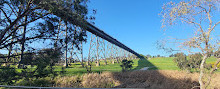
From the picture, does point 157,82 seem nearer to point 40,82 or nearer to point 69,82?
point 69,82

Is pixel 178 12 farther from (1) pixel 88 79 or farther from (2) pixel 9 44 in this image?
(2) pixel 9 44

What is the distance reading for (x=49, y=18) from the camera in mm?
7559

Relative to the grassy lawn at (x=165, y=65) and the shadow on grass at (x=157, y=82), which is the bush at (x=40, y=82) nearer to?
the shadow on grass at (x=157, y=82)

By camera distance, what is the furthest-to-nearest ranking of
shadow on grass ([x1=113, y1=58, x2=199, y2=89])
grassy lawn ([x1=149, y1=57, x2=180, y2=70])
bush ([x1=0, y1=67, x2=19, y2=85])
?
grassy lawn ([x1=149, y1=57, x2=180, y2=70]) → shadow on grass ([x1=113, y1=58, x2=199, y2=89]) → bush ([x1=0, y1=67, x2=19, y2=85])

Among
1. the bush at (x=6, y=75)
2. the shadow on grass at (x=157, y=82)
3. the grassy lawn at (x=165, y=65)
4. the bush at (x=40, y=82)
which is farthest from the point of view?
the grassy lawn at (x=165, y=65)

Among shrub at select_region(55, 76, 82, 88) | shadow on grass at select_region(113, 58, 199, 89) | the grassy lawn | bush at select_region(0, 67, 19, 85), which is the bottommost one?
the grassy lawn

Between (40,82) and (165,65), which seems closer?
(40,82)

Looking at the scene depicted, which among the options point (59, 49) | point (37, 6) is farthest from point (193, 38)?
point (37, 6)

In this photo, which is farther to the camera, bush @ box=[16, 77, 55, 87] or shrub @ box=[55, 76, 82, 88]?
bush @ box=[16, 77, 55, 87]

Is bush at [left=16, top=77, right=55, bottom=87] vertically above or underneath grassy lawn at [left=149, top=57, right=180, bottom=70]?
above

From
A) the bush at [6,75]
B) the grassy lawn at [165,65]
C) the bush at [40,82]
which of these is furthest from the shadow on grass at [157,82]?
the grassy lawn at [165,65]

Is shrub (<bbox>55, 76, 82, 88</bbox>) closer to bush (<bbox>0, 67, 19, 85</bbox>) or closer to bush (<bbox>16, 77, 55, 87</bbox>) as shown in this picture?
bush (<bbox>16, 77, 55, 87</bbox>)

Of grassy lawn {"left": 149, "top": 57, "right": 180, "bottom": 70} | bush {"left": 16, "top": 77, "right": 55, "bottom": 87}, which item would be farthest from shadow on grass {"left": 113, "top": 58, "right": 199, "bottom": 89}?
grassy lawn {"left": 149, "top": 57, "right": 180, "bottom": 70}

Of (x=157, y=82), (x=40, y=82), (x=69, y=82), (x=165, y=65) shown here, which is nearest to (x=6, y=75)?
(x=40, y=82)
